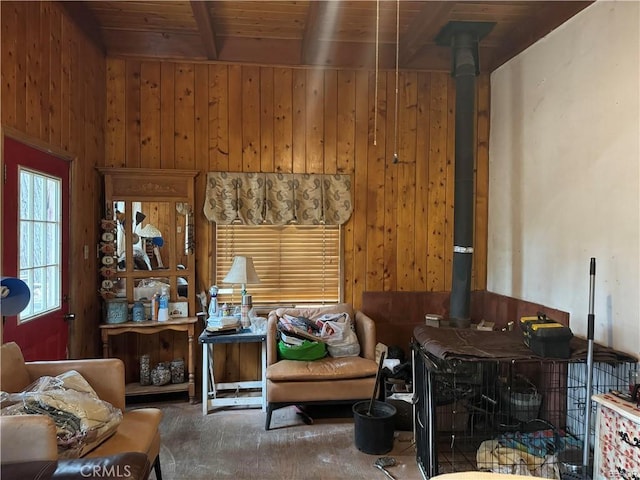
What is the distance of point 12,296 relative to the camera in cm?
195

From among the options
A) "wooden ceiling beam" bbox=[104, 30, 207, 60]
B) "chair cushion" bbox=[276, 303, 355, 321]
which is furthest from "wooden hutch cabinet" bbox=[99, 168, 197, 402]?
"wooden ceiling beam" bbox=[104, 30, 207, 60]

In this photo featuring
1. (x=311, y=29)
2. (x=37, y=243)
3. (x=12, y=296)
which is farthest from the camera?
(x=311, y=29)

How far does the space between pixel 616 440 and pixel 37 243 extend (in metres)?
3.48

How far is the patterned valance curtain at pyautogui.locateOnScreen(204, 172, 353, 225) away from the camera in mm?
3889

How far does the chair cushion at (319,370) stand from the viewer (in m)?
3.14

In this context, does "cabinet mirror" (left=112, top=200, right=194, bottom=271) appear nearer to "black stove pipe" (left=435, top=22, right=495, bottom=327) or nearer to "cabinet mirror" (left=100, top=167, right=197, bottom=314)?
"cabinet mirror" (left=100, top=167, right=197, bottom=314)

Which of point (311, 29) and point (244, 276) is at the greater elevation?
point (311, 29)

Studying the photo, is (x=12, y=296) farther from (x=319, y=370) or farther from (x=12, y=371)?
(x=319, y=370)

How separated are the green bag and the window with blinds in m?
0.76

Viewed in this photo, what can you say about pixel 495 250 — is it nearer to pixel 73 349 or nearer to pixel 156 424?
pixel 156 424

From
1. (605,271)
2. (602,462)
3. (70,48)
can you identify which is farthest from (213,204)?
(602,462)

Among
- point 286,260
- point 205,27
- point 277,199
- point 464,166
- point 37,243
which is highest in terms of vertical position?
point 205,27

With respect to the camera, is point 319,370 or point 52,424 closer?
point 52,424

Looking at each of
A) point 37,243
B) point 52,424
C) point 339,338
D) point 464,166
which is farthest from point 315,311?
point 52,424
